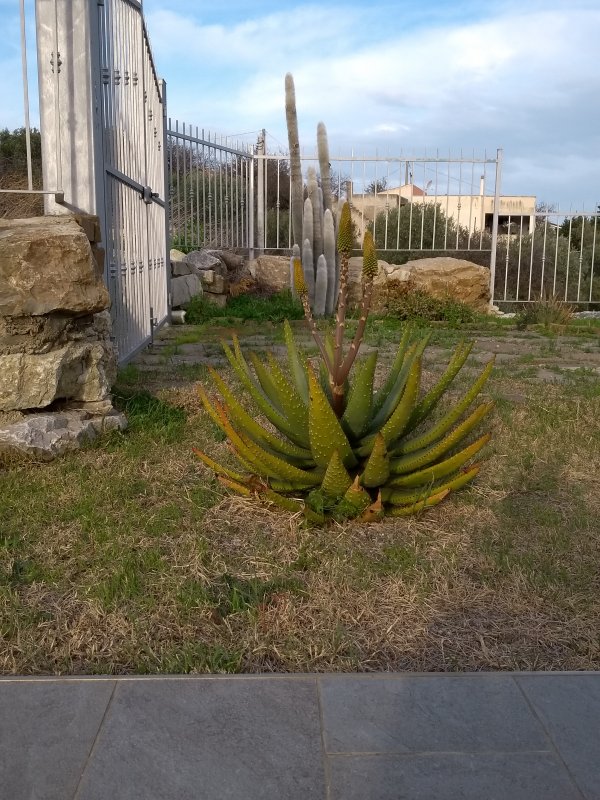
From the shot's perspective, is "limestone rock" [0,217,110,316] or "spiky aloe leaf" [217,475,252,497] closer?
"spiky aloe leaf" [217,475,252,497]

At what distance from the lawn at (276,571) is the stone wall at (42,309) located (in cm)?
36

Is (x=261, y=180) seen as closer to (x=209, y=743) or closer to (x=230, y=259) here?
(x=230, y=259)

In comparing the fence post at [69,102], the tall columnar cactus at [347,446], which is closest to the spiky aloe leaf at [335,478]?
the tall columnar cactus at [347,446]

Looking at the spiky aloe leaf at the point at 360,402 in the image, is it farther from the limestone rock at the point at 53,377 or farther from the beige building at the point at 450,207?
the beige building at the point at 450,207

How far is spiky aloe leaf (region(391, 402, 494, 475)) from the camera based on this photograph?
3.63 m

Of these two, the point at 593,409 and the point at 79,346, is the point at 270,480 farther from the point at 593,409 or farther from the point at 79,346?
the point at 593,409

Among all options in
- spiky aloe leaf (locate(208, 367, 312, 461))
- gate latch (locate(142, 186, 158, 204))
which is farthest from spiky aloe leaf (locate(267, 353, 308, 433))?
gate latch (locate(142, 186, 158, 204))

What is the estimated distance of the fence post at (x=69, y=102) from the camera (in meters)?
4.91

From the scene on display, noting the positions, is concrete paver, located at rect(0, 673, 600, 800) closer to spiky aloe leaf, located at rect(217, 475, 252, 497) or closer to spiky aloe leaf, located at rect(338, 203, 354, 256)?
spiky aloe leaf, located at rect(217, 475, 252, 497)

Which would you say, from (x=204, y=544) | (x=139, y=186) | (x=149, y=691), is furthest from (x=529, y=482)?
(x=139, y=186)

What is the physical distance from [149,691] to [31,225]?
10.0 feet

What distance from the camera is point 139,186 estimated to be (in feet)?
25.5

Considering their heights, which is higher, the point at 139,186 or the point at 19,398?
the point at 139,186

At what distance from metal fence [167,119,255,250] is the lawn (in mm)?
8196
